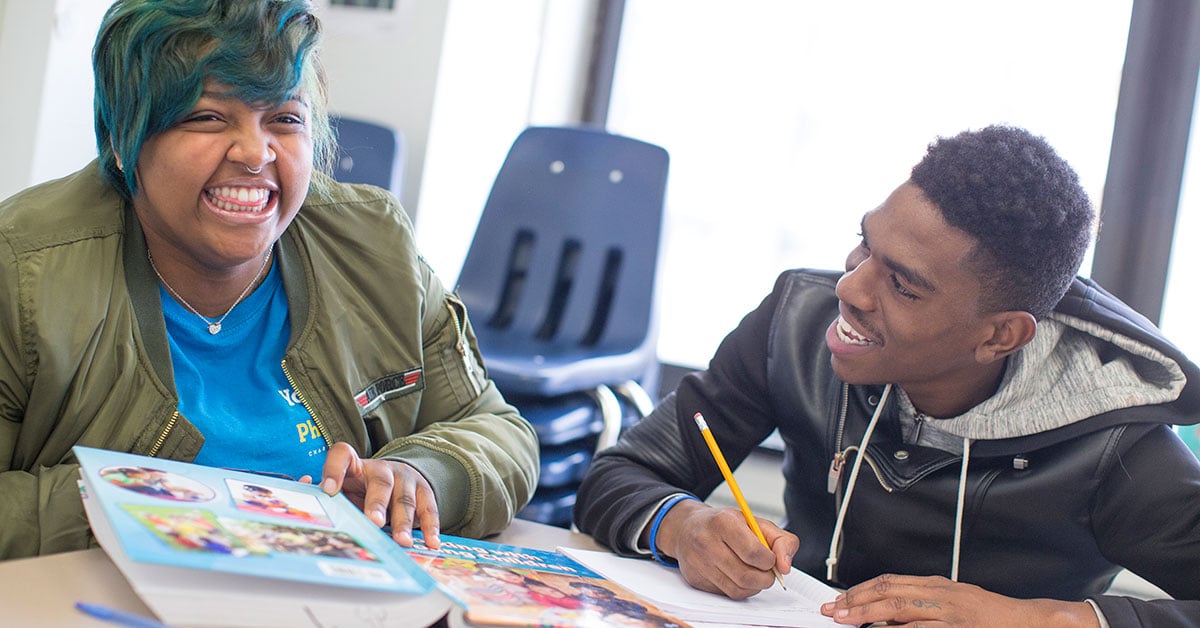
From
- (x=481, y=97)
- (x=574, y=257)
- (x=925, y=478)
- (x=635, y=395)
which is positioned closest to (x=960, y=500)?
(x=925, y=478)

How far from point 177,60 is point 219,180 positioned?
0.13 meters

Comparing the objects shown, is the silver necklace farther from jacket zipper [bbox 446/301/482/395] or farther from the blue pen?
the blue pen

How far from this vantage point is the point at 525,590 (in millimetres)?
914

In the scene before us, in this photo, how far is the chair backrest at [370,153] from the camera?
8.44 feet

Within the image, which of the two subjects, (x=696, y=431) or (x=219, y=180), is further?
(x=696, y=431)

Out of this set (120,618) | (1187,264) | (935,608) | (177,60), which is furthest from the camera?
(1187,264)

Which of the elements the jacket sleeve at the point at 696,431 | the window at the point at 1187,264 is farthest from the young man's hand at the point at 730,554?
the window at the point at 1187,264

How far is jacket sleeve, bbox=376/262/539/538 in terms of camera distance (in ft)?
3.92

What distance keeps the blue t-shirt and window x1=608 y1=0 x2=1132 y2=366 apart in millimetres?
1507

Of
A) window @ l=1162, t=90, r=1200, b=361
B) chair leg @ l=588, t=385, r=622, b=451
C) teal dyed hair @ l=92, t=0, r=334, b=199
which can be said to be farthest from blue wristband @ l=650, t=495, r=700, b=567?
window @ l=1162, t=90, r=1200, b=361

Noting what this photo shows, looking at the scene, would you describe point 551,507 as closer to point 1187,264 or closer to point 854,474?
point 854,474

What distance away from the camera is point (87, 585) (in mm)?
830

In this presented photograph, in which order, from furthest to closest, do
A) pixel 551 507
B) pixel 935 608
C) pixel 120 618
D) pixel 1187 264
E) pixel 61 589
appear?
pixel 1187 264 → pixel 551 507 → pixel 935 608 → pixel 61 589 → pixel 120 618

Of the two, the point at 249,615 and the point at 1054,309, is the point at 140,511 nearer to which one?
the point at 249,615
